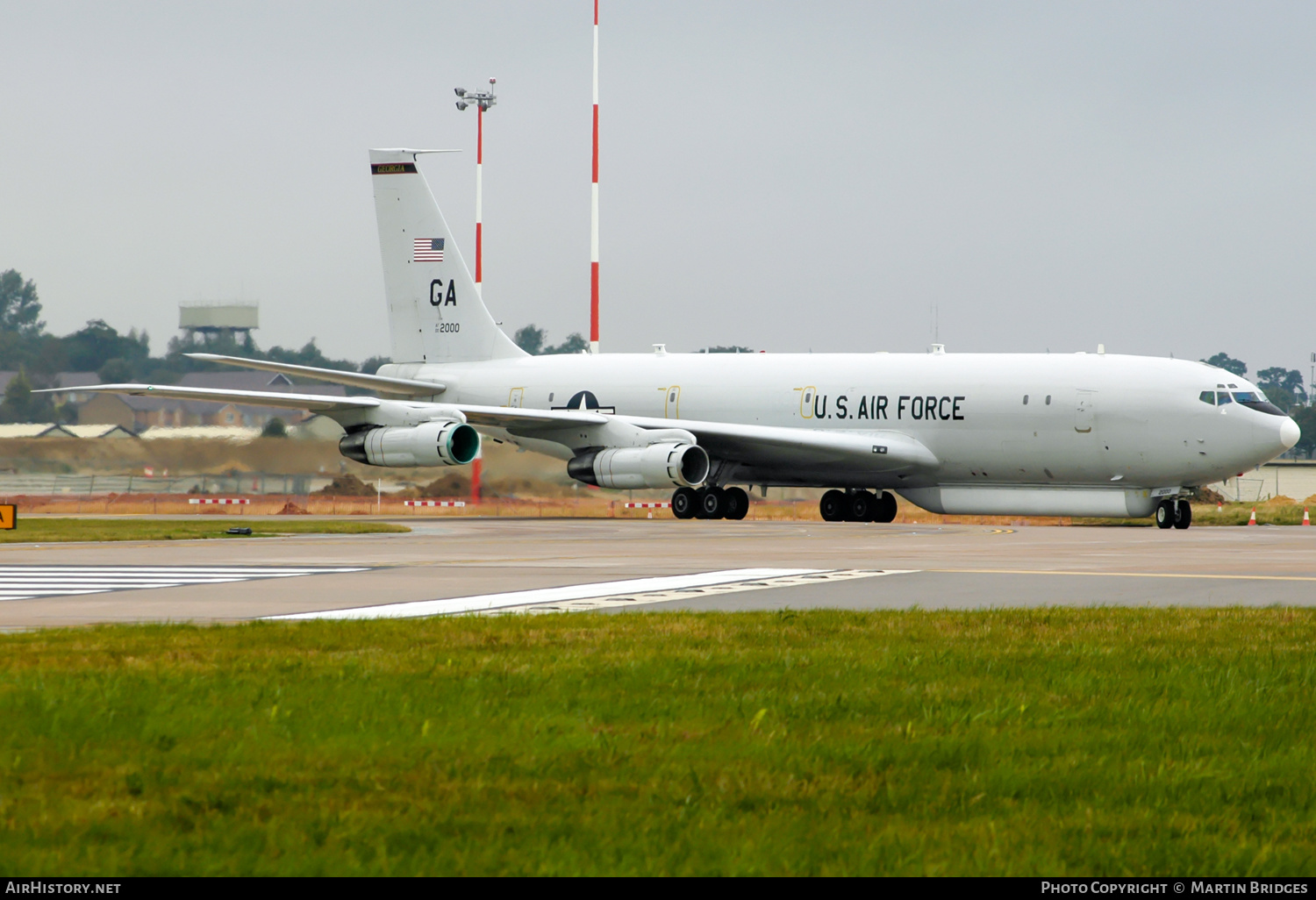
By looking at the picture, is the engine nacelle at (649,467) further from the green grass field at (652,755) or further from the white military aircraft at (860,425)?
the green grass field at (652,755)

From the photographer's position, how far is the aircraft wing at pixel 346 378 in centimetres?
3372

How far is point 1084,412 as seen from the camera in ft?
98.8

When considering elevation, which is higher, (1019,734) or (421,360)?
(421,360)

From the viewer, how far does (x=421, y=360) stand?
40.4m

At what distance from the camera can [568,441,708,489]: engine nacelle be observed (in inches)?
1219

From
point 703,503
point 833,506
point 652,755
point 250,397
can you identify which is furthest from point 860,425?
point 652,755

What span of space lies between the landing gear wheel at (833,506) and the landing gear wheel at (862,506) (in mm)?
145

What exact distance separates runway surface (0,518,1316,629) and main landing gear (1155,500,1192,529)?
3.70m

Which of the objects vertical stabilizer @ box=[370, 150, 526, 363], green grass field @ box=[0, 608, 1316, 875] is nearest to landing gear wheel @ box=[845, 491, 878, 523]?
vertical stabilizer @ box=[370, 150, 526, 363]

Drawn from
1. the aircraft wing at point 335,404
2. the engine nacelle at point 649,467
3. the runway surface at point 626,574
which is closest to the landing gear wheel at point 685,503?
the engine nacelle at point 649,467

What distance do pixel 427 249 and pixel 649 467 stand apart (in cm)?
1165
